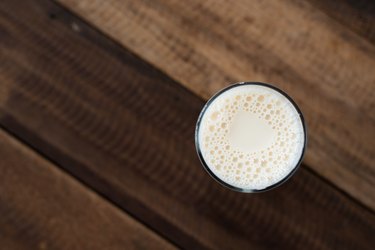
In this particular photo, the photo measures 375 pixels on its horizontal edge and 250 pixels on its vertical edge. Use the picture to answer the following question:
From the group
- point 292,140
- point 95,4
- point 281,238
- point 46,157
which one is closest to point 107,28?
point 95,4

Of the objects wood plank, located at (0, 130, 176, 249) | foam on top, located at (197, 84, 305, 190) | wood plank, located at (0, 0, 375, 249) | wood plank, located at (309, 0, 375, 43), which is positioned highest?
wood plank, located at (309, 0, 375, 43)

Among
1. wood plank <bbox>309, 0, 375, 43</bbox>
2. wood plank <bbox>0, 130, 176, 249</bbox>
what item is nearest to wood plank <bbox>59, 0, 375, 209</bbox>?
wood plank <bbox>309, 0, 375, 43</bbox>

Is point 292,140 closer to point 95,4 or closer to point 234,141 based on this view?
point 234,141

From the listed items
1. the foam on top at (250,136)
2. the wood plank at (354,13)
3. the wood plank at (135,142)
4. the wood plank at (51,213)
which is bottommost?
the wood plank at (51,213)

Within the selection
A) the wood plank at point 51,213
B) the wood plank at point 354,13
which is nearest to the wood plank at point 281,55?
the wood plank at point 354,13

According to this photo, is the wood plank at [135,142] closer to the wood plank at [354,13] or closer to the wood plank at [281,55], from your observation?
the wood plank at [281,55]

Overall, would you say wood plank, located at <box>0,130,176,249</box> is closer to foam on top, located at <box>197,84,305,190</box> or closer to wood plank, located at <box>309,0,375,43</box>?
foam on top, located at <box>197,84,305,190</box>

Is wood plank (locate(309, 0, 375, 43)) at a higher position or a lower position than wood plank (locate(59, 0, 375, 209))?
higher
